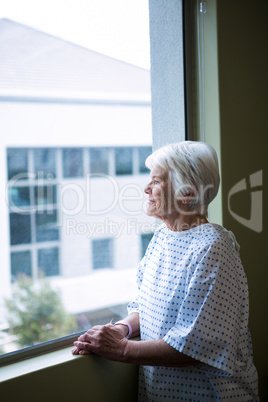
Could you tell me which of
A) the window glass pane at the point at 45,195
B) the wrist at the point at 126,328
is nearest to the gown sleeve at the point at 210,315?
the wrist at the point at 126,328

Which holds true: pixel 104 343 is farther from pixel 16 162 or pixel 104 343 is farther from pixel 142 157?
pixel 142 157

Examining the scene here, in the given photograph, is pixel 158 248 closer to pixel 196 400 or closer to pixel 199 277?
pixel 199 277

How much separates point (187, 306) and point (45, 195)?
27.0 inches

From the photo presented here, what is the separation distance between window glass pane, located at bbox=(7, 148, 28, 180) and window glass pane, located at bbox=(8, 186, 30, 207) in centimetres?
5

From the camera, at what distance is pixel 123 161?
183 centimetres

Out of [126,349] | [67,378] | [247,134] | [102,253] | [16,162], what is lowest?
[67,378]

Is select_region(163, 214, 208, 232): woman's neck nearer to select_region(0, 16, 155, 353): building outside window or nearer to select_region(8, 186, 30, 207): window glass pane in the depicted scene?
select_region(0, 16, 155, 353): building outside window

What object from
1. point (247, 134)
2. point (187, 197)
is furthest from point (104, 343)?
point (247, 134)

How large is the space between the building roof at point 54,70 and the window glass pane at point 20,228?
0.44m

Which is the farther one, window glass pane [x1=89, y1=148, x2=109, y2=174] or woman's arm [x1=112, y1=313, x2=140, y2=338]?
window glass pane [x1=89, y1=148, x2=109, y2=174]

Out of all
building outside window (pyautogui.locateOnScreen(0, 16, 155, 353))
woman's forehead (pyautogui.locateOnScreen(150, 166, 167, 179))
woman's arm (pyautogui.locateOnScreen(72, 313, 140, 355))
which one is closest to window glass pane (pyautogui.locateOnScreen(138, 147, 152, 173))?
building outside window (pyautogui.locateOnScreen(0, 16, 155, 353))

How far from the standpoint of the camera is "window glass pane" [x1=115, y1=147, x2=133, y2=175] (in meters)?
1.80

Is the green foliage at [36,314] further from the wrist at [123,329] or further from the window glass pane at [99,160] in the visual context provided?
the window glass pane at [99,160]

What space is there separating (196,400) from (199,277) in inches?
17.4
